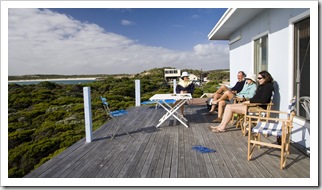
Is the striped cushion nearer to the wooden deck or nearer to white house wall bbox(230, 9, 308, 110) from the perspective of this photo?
the wooden deck

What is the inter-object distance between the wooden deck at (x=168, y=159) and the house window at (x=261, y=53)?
1.72m

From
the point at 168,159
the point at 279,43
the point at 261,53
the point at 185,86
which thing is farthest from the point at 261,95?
the point at 185,86

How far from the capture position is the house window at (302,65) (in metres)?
3.13

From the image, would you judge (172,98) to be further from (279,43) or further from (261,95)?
(279,43)

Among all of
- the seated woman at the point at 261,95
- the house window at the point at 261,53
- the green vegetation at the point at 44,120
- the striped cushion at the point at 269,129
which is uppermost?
the house window at the point at 261,53

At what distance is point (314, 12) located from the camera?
2.76m

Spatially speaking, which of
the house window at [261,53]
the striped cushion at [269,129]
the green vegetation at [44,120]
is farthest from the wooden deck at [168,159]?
the house window at [261,53]

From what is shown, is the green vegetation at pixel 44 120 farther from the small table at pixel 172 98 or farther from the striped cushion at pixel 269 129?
the striped cushion at pixel 269 129

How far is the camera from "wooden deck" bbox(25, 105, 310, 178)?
2.53 metres

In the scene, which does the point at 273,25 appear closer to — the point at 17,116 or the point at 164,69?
the point at 17,116

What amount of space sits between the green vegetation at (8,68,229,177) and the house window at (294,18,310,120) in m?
4.16

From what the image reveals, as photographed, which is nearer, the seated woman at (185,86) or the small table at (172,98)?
the small table at (172,98)

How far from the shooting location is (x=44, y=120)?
18.2m

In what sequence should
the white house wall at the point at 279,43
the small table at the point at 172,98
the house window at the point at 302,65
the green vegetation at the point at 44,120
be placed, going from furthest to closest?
1. the green vegetation at the point at 44,120
2. the small table at the point at 172,98
3. the white house wall at the point at 279,43
4. the house window at the point at 302,65
